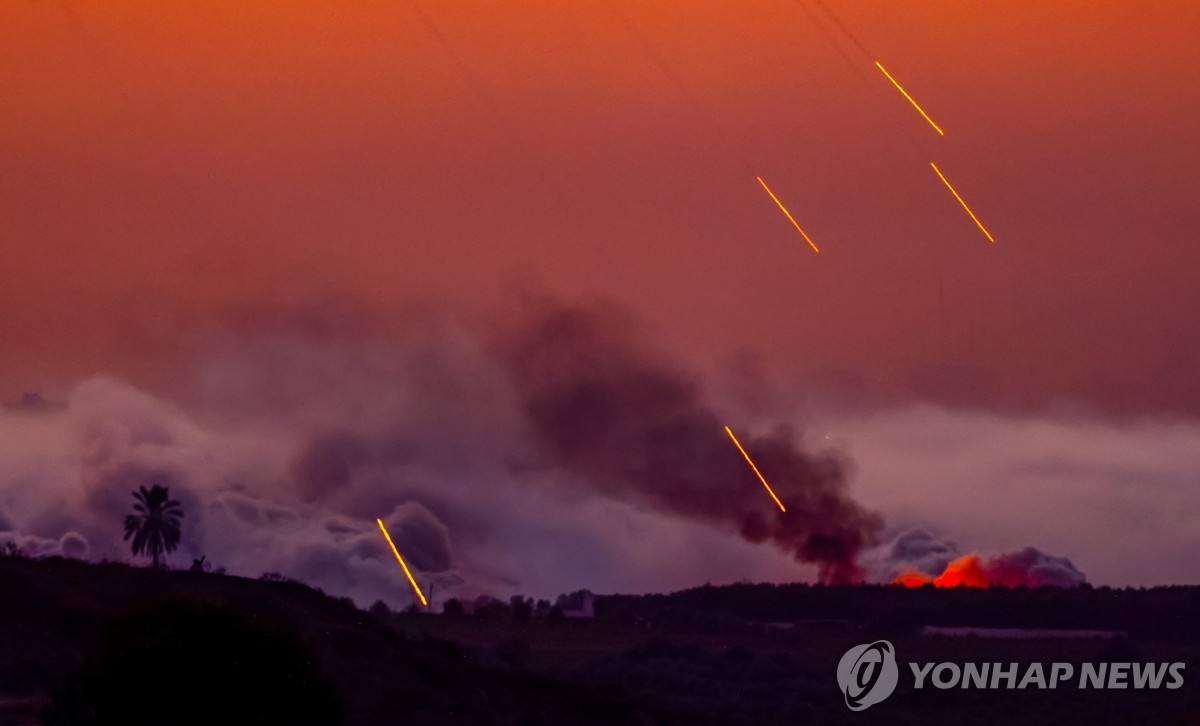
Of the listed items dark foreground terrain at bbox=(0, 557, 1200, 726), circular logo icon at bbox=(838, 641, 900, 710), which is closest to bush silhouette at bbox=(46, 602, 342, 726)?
dark foreground terrain at bbox=(0, 557, 1200, 726)

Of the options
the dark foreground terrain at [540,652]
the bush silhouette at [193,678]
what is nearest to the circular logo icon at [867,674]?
the dark foreground terrain at [540,652]

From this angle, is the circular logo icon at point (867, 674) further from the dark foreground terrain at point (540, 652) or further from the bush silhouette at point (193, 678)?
the bush silhouette at point (193, 678)

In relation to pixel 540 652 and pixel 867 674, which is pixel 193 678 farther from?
pixel 540 652

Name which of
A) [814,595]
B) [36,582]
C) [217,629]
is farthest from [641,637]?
[217,629]

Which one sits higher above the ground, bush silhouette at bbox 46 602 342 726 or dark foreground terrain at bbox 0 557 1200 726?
dark foreground terrain at bbox 0 557 1200 726

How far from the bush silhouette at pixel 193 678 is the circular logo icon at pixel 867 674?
2057 inches

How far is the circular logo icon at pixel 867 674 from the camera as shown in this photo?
394 ft

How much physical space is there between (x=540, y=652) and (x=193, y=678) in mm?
81670

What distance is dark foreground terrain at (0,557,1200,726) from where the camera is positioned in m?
70.1

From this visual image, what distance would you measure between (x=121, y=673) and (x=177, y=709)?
2.32 m

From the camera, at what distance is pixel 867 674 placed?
430 ft

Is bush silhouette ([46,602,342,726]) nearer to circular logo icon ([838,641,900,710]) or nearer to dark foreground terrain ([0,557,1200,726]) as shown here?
dark foreground terrain ([0,557,1200,726])

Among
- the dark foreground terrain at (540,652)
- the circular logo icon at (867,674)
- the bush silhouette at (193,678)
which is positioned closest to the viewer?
the bush silhouette at (193,678)

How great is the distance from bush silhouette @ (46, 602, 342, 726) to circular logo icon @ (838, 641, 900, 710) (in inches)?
2057
